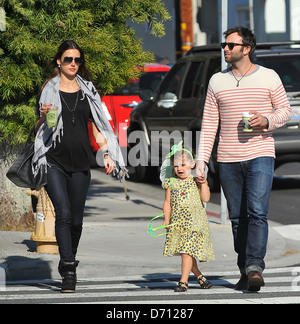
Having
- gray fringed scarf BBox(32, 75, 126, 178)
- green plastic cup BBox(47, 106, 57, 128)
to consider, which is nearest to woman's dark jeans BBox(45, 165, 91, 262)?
gray fringed scarf BBox(32, 75, 126, 178)

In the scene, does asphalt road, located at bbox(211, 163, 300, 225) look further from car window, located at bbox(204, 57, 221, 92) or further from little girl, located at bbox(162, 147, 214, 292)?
little girl, located at bbox(162, 147, 214, 292)

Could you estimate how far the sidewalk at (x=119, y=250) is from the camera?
359 inches

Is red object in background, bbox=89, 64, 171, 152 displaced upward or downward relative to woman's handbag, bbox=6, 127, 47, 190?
downward

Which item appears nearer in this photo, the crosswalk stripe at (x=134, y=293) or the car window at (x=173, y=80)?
the crosswalk stripe at (x=134, y=293)

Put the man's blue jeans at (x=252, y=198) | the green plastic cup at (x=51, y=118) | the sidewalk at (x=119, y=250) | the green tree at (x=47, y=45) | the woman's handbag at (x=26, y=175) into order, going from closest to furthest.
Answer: the green plastic cup at (x=51, y=118), the man's blue jeans at (x=252, y=198), the woman's handbag at (x=26, y=175), the sidewalk at (x=119, y=250), the green tree at (x=47, y=45)

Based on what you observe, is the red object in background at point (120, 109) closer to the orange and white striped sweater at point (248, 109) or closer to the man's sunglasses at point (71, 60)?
the man's sunglasses at point (71, 60)

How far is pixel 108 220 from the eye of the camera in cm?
1234

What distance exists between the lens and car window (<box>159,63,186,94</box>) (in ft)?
50.9

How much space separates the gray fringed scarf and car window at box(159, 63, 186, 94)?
7678mm

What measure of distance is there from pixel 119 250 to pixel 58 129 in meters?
2.88

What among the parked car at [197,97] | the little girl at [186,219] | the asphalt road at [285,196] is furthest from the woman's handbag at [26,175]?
the parked car at [197,97]

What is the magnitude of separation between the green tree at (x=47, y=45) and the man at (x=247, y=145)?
117 inches
